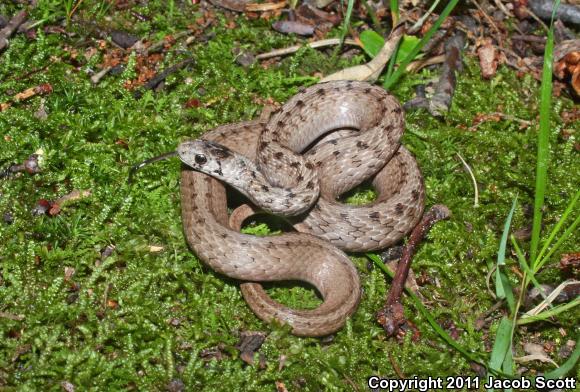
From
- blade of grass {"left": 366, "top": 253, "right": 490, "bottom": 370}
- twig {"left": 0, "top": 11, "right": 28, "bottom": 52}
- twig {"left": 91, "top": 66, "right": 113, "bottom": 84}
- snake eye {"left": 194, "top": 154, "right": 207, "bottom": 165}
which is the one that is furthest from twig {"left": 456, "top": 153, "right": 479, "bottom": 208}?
twig {"left": 0, "top": 11, "right": 28, "bottom": 52}

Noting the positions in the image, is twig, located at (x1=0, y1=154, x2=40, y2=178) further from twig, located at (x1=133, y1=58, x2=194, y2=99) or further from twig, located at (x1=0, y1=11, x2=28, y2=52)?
twig, located at (x1=0, y1=11, x2=28, y2=52)

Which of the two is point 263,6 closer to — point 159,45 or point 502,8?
point 159,45

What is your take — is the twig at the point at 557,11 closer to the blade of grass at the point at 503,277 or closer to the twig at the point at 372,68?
the twig at the point at 372,68

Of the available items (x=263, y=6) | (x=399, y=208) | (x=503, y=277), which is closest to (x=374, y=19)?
(x=263, y=6)

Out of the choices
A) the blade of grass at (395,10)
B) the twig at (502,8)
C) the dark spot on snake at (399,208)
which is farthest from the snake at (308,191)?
the twig at (502,8)

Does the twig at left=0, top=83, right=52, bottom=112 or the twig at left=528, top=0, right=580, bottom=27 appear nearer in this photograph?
the twig at left=0, top=83, right=52, bottom=112

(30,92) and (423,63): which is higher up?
(423,63)

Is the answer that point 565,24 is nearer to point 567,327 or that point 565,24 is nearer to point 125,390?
point 567,327

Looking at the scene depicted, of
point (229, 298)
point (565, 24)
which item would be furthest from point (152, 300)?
point (565, 24)
